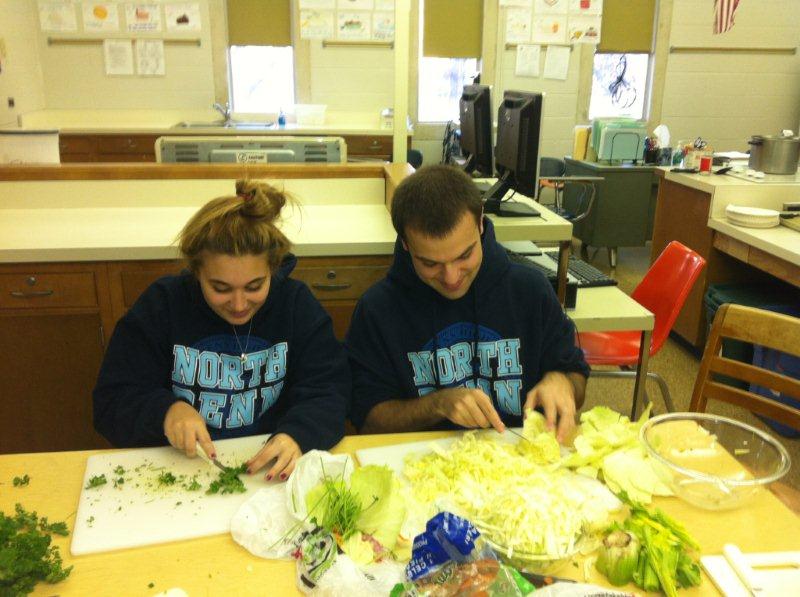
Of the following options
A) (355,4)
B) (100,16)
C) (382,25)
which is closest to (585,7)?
(382,25)

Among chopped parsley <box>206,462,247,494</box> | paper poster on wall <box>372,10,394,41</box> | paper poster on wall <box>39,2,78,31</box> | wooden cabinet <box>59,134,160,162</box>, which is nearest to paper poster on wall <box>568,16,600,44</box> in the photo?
paper poster on wall <box>372,10,394,41</box>

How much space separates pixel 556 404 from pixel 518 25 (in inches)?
216

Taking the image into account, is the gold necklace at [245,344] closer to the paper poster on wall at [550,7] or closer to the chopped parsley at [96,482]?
the chopped parsley at [96,482]

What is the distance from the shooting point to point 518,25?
19.7ft

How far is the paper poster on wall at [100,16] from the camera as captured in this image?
559 centimetres

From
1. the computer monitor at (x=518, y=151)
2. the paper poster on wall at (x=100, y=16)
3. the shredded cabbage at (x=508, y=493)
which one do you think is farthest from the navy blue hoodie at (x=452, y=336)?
the paper poster on wall at (x=100, y=16)

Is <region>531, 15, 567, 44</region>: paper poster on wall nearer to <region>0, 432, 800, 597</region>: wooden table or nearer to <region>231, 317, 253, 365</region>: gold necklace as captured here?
<region>231, 317, 253, 365</region>: gold necklace

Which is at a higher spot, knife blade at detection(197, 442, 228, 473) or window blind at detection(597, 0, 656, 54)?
window blind at detection(597, 0, 656, 54)

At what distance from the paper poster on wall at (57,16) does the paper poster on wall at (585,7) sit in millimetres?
4371

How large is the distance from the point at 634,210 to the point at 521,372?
4.05m

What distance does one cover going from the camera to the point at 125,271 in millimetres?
2248

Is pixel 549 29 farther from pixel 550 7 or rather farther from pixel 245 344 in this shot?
pixel 245 344

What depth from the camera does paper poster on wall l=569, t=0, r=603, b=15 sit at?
5984 millimetres

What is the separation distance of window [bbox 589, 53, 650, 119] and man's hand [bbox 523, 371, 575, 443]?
18.5 ft
